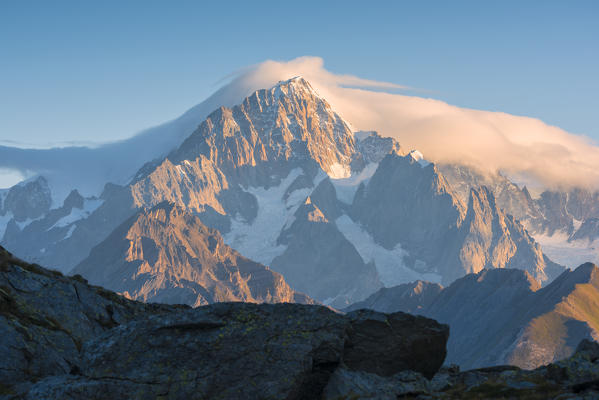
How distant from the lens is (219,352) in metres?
30.0

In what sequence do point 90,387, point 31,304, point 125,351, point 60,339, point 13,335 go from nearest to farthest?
point 90,387, point 125,351, point 13,335, point 60,339, point 31,304

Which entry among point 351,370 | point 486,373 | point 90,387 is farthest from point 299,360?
point 486,373

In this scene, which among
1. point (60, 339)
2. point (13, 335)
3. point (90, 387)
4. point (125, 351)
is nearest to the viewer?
point (90, 387)

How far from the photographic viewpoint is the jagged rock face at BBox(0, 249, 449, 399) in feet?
94.1

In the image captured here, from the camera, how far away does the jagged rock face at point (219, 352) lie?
28.7 meters

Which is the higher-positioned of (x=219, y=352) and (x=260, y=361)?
(x=219, y=352)

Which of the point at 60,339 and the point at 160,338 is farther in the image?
the point at 60,339

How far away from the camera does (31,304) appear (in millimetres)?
40438

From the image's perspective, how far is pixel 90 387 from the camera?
28188mm

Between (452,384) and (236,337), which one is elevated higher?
(236,337)

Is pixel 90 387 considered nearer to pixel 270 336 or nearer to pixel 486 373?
pixel 270 336

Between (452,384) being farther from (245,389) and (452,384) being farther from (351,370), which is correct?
(245,389)

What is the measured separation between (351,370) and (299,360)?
3.65m

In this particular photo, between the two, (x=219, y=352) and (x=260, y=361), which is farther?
(x=219, y=352)
